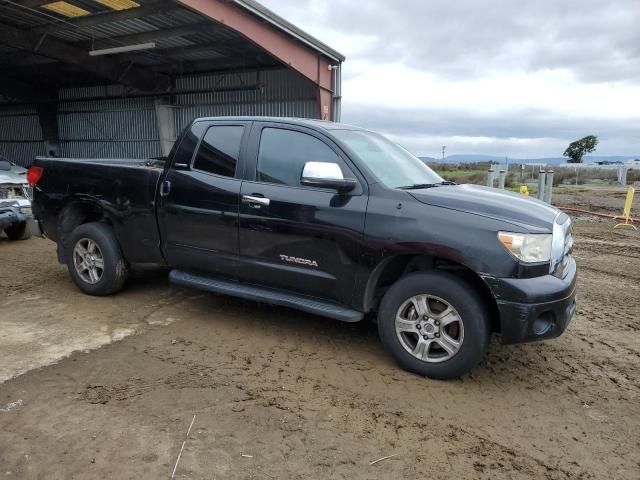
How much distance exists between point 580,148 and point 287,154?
146ft

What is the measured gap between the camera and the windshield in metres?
3.98

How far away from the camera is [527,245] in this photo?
10.7ft

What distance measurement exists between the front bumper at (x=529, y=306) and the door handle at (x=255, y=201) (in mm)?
1839

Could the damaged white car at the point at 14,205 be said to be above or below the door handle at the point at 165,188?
below

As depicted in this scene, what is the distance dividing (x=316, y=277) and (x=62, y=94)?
18.8 metres

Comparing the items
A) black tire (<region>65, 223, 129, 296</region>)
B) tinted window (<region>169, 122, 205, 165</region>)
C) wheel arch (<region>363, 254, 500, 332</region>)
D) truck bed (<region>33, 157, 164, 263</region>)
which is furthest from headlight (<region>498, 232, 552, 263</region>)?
black tire (<region>65, 223, 129, 296</region>)

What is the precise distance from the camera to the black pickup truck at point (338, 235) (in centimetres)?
334

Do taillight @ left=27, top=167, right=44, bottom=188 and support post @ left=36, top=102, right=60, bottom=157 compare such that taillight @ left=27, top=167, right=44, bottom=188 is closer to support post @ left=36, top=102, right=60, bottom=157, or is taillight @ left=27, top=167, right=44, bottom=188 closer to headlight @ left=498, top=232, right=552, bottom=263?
headlight @ left=498, top=232, right=552, bottom=263

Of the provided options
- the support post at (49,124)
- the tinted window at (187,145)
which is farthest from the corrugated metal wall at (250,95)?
the tinted window at (187,145)

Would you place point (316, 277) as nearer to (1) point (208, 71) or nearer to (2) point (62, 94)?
(1) point (208, 71)

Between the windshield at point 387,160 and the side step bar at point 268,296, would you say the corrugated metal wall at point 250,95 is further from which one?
the side step bar at point 268,296

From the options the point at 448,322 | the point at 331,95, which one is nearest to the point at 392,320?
the point at 448,322

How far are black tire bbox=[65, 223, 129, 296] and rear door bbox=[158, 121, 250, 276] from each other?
67 cm

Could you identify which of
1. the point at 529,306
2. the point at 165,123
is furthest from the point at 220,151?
the point at 165,123
